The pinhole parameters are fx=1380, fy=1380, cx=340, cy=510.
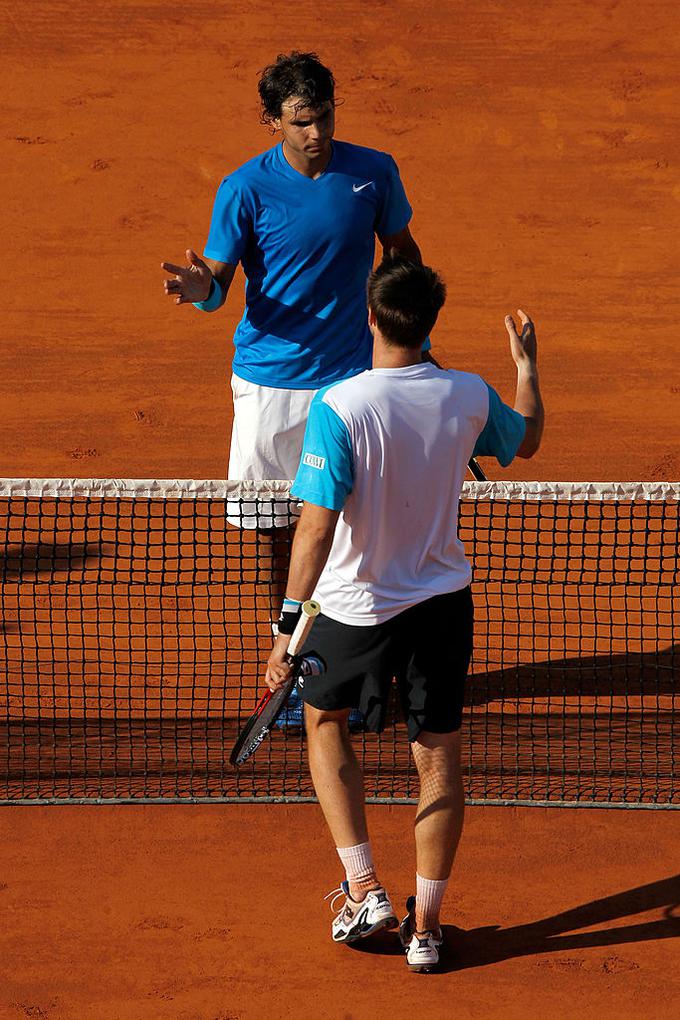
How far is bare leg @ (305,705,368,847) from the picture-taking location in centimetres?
432

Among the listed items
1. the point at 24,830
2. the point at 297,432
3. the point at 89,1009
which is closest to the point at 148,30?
the point at 297,432

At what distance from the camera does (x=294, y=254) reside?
5.67m

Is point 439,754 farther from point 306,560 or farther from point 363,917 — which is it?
point 306,560

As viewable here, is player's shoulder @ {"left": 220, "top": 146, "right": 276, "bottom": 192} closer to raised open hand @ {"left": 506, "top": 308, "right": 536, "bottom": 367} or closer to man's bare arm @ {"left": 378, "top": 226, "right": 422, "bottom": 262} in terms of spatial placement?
man's bare arm @ {"left": 378, "top": 226, "right": 422, "bottom": 262}

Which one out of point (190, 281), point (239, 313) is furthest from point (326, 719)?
point (239, 313)

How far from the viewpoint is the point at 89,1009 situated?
4312 millimetres

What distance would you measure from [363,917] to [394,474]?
4.78ft

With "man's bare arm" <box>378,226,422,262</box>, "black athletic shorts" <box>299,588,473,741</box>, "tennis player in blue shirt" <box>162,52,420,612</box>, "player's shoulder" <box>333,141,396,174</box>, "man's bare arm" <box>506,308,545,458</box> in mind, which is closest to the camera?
"black athletic shorts" <box>299,588,473,741</box>

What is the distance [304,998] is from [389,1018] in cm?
28

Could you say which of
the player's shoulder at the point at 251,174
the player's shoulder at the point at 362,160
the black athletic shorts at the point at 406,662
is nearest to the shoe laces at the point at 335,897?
the black athletic shorts at the point at 406,662

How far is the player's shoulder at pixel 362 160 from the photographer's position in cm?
571

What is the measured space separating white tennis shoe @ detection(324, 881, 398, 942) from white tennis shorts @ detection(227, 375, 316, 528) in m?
1.73

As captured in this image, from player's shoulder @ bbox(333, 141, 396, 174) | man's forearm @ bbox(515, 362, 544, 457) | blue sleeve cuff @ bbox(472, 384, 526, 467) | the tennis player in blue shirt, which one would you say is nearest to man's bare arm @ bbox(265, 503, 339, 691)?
blue sleeve cuff @ bbox(472, 384, 526, 467)

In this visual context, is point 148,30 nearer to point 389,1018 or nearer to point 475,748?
point 475,748
